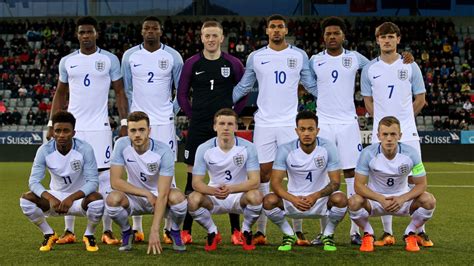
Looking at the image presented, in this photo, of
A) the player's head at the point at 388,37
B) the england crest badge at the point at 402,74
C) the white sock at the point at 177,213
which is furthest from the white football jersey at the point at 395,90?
the white sock at the point at 177,213

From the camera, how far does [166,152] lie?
20.4ft

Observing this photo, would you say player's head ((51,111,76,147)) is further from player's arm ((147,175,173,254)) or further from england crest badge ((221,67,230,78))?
england crest badge ((221,67,230,78))

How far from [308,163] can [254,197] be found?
61cm

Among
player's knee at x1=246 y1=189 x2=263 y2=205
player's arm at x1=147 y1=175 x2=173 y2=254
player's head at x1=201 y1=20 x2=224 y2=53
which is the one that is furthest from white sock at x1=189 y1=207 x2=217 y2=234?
player's head at x1=201 y1=20 x2=224 y2=53

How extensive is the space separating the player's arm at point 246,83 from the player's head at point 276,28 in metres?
0.31

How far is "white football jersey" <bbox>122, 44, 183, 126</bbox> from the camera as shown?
690 centimetres

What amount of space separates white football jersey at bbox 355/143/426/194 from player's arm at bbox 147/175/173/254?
5.69ft

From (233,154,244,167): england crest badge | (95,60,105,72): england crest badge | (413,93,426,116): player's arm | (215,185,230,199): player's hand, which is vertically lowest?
(215,185,230,199): player's hand

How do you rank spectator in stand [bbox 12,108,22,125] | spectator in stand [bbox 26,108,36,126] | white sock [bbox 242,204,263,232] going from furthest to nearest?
spectator in stand [bbox 12,108,22,125]
spectator in stand [bbox 26,108,36,126]
white sock [bbox 242,204,263,232]

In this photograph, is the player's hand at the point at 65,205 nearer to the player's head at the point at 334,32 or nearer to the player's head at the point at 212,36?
the player's head at the point at 212,36

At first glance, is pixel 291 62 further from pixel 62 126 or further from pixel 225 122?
pixel 62 126

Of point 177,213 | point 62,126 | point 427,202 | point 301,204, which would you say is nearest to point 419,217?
point 427,202

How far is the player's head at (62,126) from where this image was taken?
Answer: 6.12 metres

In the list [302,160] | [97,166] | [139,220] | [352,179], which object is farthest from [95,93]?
[352,179]
